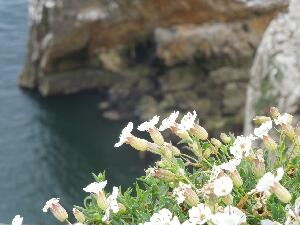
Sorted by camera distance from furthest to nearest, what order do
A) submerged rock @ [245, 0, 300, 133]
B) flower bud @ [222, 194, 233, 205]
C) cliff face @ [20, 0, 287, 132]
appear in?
cliff face @ [20, 0, 287, 132]
submerged rock @ [245, 0, 300, 133]
flower bud @ [222, 194, 233, 205]

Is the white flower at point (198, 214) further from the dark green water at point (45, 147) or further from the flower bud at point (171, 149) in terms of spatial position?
the dark green water at point (45, 147)

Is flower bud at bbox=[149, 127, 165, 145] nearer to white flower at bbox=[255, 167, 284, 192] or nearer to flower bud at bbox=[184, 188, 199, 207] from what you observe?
flower bud at bbox=[184, 188, 199, 207]

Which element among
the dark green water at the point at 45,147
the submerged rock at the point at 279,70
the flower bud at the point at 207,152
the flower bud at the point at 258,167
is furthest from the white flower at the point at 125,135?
the dark green water at the point at 45,147

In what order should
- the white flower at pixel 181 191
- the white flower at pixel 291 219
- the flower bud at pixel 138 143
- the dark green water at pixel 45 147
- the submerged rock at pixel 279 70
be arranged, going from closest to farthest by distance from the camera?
the white flower at pixel 291 219 < the white flower at pixel 181 191 < the flower bud at pixel 138 143 < the submerged rock at pixel 279 70 < the dark green water at pixel 45 147

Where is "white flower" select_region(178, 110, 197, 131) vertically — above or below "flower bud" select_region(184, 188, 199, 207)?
above

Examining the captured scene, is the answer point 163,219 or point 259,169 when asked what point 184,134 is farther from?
point 163,219

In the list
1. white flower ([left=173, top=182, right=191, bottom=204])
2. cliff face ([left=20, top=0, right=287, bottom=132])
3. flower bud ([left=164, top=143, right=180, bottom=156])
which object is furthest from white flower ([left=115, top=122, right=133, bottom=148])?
cliff face ([left=20, top=0, right=287, bottom=132])

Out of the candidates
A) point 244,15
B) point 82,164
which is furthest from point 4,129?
point 244,15

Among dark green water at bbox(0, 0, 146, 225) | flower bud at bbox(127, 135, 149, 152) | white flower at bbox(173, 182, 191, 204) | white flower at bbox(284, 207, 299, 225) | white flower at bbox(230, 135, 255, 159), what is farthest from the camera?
dark green water at bbox(0, 0, 146, 225)
